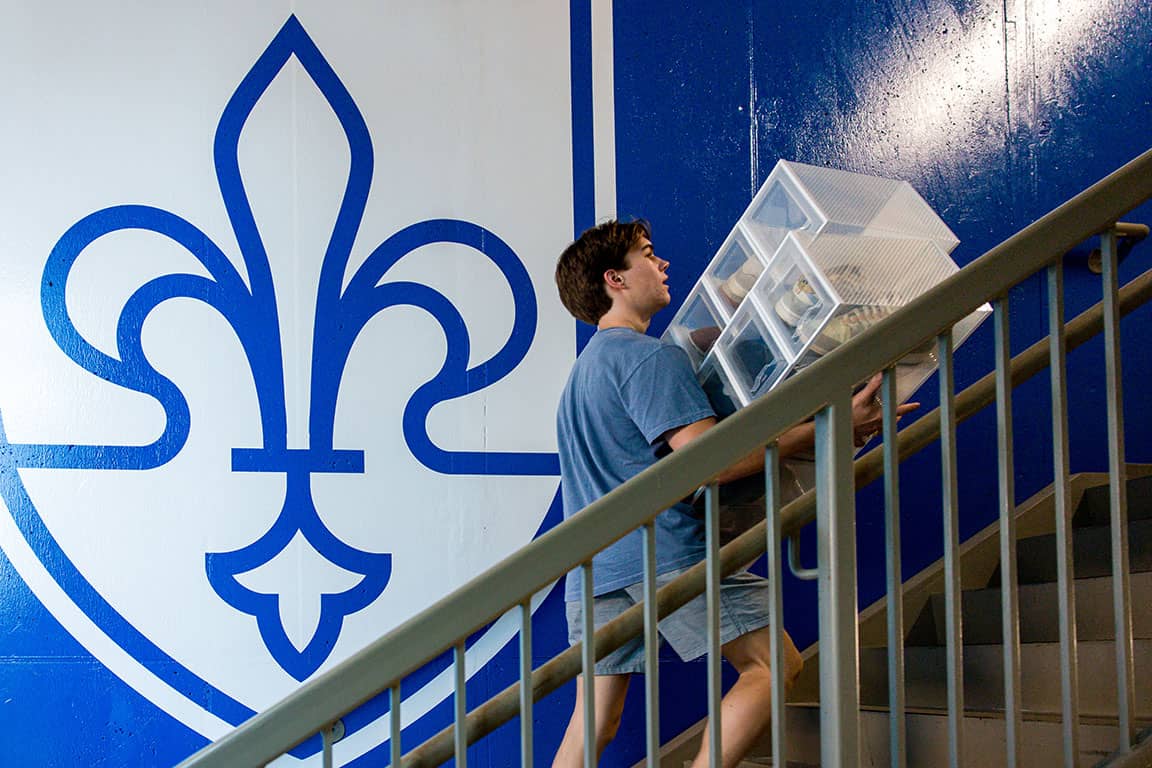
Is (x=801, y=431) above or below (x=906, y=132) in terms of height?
→ below

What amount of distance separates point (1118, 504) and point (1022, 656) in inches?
32.9

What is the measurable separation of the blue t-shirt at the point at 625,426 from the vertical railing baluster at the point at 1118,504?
0.71 metres

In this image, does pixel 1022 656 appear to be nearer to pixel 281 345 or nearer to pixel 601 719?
pixel 601 719

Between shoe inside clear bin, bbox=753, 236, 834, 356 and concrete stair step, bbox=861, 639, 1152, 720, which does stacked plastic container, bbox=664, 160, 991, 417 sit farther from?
concrete stair step, bbox=861, 639, 1152, 720

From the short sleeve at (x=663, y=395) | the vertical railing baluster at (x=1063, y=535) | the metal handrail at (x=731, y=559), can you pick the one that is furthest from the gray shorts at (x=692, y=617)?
the vertical railing baluster at (x=1063, y=535)

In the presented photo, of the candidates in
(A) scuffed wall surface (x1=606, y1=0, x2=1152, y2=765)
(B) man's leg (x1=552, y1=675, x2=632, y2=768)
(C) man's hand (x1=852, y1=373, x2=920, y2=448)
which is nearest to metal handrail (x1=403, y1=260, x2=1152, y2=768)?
(C) man's hand (x1=852, y1=373, x2=920, y2=448)

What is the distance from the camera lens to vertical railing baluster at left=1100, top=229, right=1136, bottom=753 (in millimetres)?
1972

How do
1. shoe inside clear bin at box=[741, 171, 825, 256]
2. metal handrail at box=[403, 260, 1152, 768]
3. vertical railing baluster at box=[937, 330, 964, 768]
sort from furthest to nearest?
shoe inside clear bin at box=[741, 171, 825, 256] < metal handrail at box=[403, 260, 1152, 768] < vertical railing baluster at box=[937, 330, 964, 768]

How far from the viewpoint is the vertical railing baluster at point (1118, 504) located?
1.97 metres

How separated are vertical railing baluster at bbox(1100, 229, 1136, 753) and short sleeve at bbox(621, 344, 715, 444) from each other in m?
0.71

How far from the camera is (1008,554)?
1.95 m

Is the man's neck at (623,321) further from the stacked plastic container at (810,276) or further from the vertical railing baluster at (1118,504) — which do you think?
the vertical railing baluster at (1118,504)

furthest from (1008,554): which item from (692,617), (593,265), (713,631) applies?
(593,265)

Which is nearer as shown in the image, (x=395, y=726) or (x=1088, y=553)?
(x=395, y=726)
